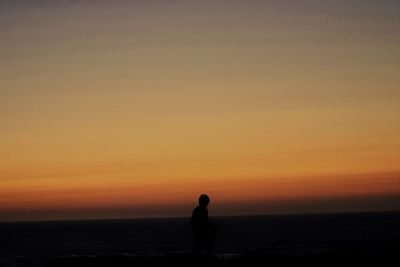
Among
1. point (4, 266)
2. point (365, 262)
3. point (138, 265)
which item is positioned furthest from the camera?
point (4, 266)

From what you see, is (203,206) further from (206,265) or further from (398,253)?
(398,253)

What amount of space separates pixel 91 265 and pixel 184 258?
2.96 metres

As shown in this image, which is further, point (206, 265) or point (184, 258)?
point (184, 258)

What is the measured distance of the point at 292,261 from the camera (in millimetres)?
22359

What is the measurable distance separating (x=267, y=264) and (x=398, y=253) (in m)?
4.49

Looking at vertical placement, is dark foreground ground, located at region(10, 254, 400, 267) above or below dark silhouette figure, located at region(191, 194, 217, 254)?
below

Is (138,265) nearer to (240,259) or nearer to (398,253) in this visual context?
(240,259)

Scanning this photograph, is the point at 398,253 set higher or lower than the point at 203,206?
lower

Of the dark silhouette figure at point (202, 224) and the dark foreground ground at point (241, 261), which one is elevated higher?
the dark silhouette figure at point (202, 224)

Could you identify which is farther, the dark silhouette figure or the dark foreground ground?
the dark silhouette figure

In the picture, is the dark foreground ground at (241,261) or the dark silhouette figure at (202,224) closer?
the dark foreground ground at (241,261)

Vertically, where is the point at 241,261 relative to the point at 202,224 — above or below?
below

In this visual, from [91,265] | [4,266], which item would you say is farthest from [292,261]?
[4,266]

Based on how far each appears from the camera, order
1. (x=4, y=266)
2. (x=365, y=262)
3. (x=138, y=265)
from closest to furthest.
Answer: (x=365, y=262)
(x=138, y=265)
(x=4, y=266)
